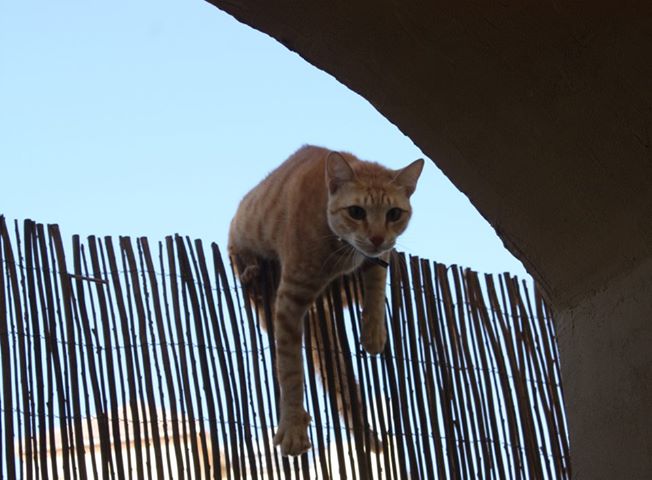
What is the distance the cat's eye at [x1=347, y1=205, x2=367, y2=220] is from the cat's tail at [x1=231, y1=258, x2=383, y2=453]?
27cm

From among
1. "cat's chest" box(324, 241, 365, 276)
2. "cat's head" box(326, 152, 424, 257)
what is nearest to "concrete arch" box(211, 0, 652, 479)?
"cat's head" box(326, 152, 424, 257)

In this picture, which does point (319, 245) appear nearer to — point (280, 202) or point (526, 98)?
point (280, 202)

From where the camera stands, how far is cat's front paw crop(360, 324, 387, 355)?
297 centimetres

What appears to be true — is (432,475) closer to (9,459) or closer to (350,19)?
(9,459)

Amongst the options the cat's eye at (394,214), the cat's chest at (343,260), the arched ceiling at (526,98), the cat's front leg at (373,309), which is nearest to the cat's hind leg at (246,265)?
the cat's chest at (343,260)

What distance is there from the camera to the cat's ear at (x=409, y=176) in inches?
131

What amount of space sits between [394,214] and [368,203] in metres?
0.13

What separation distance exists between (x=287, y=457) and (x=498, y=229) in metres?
1.22

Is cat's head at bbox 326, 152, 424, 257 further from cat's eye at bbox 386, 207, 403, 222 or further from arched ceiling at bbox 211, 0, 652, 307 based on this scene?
arched ceiling at bbox 211, 0, 652, 307

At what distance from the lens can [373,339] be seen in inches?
117

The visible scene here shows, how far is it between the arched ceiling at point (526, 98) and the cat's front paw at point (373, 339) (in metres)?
1.12

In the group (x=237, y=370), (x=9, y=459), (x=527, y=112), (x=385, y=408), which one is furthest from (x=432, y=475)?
(x=527, y=112)

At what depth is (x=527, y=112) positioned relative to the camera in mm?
1728

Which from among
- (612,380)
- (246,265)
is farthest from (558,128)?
(246,265)
